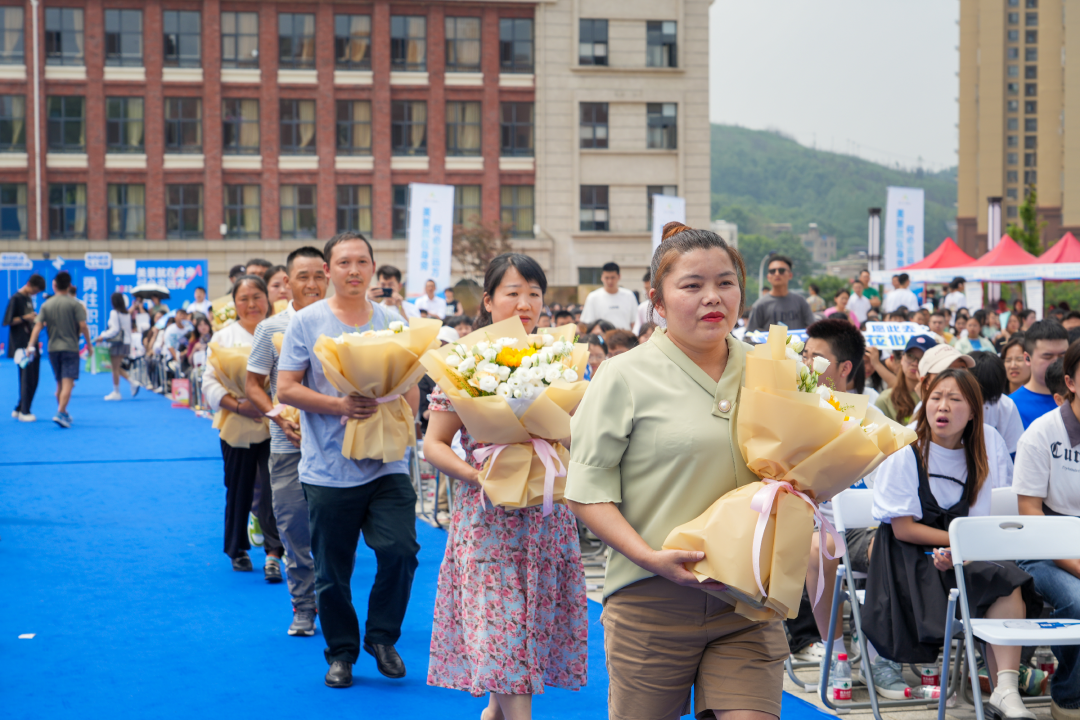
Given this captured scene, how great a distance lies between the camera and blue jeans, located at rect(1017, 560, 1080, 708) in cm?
455

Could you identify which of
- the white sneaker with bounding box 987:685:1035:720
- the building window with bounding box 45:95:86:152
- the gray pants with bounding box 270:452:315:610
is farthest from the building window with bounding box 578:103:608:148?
the white sneaker with bounding box 987:685:1035:720

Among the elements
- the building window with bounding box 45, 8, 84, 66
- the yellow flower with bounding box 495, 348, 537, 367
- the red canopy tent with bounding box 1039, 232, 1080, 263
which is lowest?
the yellow flower with bounding box 495, 348, 537, 367

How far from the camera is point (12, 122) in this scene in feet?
128

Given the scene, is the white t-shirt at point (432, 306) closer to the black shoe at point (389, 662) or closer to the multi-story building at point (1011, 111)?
the black shoe at point (389, 662)

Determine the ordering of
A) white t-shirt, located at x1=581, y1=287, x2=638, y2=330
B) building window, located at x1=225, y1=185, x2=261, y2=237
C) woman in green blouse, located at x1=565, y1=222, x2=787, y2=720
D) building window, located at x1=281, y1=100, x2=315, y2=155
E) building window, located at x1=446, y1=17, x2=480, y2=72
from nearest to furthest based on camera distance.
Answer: woman in green blouse, located at x1=565, y1=222, x2=787, y2=720 → white t-shirt, located at x1=581, y1=287, x2=638, y2=330 → building window, located at x1=281, y1=100, x2=315, y2=155 → building window, located at x1=225, y1=185, x2=261, y2=237 → building window, located at x1=446, y1=17, x2=480, y2=72

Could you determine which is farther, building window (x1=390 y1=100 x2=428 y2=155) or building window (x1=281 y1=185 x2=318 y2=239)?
building window (x1=390 y1=100 x2=428 y2=155)

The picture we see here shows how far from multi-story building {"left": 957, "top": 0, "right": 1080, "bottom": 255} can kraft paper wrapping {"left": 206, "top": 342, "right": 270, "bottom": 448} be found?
326 feet

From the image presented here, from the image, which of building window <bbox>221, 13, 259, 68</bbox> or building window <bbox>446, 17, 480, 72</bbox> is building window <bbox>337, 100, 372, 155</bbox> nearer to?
building window <bbox>446, 17, 480, 72</bbox>

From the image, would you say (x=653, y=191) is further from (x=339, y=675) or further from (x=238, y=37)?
(x=339, y=675)

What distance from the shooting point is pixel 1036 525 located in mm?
4508

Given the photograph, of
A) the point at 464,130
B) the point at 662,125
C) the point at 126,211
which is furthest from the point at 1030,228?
the point at 126,211

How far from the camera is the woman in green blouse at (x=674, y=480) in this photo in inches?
108

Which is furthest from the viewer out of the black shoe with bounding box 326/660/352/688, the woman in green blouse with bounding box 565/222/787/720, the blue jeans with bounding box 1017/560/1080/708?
the black shoe with bounding box 326/660/352/688

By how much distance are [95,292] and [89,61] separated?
41.7 feet
